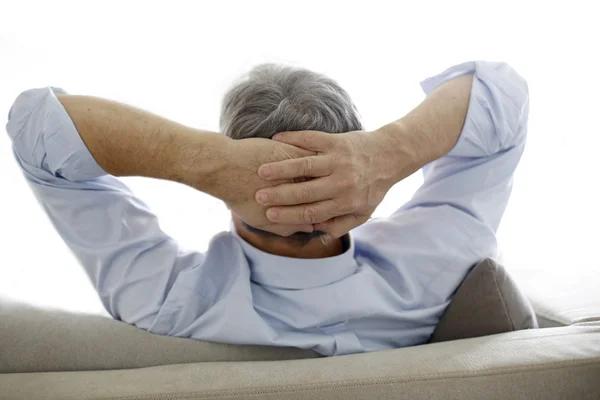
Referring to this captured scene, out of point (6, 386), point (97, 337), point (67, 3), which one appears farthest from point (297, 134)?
point (67, 3)

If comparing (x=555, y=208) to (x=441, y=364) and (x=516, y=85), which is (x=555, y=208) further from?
(x=441, y=364)

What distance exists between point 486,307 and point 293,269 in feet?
1.23

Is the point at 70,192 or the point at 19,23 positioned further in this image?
the point at 19,23

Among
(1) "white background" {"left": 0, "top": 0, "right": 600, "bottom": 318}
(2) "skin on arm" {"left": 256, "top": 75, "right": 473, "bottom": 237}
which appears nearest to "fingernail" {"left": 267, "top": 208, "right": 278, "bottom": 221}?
(2) "skin on arm" {"left": 256, "top": 75, "right": 473, "bottom": 237}

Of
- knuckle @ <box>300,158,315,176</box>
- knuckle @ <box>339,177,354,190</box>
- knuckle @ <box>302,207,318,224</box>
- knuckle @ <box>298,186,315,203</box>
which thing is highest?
knuckle @ <box>300,158,315,176</box>

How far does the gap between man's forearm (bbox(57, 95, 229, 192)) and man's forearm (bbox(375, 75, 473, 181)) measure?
337mm

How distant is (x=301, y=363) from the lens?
1.03m

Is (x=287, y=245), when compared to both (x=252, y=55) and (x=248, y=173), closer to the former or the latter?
(x=248, y=173)

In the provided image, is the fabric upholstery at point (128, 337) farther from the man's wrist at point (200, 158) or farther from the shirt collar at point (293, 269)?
the man's wrist at point (200, 158)

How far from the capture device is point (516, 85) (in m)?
1.42

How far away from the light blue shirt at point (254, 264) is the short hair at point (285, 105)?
11 centimetres

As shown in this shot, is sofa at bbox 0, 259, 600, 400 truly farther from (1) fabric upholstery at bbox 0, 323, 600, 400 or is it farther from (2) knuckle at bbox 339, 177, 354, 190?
(2) knuckle at bbox 339, 177, 354, 190

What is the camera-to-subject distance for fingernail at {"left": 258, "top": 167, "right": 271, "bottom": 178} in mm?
1093

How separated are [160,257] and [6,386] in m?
0.38
